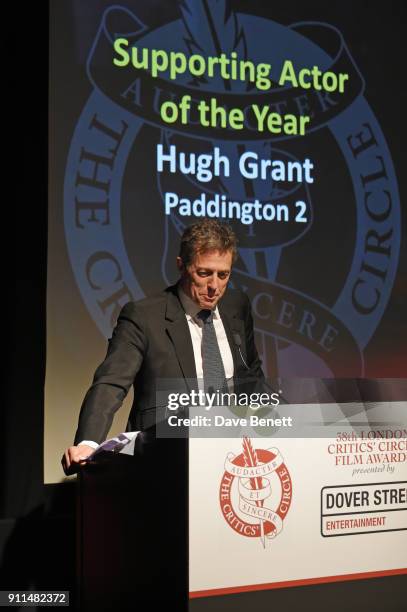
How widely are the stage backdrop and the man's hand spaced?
1.56 metres

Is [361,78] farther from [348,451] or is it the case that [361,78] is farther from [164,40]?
[348,451]

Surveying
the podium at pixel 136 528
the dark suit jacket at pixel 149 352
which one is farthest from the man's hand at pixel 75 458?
the dark suit jacket at pixel 149 352

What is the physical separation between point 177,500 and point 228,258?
4.40 feet

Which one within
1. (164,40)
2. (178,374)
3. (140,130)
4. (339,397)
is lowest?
(339,397)

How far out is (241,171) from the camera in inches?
162

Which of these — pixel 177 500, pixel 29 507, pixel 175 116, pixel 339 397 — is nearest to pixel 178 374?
pixel 339 397

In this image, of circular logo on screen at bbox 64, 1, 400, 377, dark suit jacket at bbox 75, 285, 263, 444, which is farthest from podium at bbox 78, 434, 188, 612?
circular logo on screen at bbox 64, 1, 400, 377

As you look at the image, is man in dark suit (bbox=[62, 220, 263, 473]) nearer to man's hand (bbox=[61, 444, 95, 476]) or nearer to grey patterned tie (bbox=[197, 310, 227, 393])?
grey patterned tie (bbox=[197, 310, 227, 393])

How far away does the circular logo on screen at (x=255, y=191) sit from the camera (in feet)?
12.7

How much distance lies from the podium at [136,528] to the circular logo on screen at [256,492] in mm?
110

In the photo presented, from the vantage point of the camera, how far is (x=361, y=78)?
14.5 ft

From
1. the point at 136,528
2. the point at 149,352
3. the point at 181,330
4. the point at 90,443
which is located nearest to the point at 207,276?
the point at 181,330

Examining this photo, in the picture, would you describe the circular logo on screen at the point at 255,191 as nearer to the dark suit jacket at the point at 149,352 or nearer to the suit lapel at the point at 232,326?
the suit lapel at the point at 232,326

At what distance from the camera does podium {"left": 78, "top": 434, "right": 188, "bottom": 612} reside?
1.71 meters
